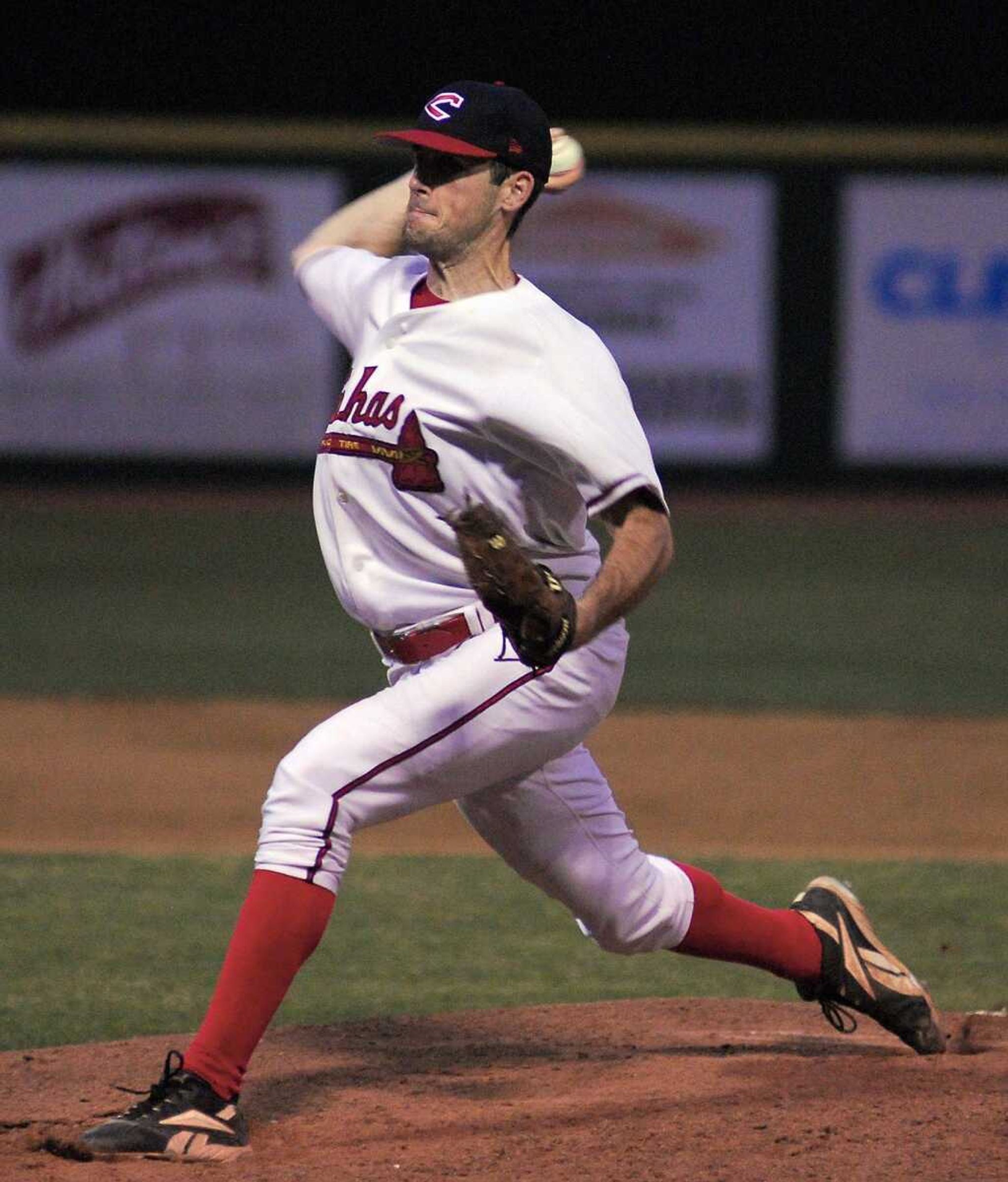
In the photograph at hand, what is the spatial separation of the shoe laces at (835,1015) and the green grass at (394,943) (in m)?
0.46

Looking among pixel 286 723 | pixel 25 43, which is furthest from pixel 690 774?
pixel 25 43

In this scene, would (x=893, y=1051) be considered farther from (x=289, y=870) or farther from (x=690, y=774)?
(x=690, y=774)

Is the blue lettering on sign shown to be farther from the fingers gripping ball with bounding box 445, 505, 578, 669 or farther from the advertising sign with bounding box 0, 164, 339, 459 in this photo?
the fingers gripping ball with bounding box 445, 505, 578, 669

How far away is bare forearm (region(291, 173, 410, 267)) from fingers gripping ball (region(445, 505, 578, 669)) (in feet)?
3.31

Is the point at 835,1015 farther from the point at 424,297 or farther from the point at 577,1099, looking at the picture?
the point at 424,297

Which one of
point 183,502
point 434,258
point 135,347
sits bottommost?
point 183,502

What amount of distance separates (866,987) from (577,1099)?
62 centimetres

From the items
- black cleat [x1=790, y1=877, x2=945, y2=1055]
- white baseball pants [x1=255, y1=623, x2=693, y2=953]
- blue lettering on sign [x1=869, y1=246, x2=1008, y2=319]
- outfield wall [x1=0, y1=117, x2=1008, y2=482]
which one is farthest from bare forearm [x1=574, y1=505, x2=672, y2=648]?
blue lettering on sign [x1=869, y1=246, x2=1008, y2=319]

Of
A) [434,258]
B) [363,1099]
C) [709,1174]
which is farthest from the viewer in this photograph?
[363,1099]

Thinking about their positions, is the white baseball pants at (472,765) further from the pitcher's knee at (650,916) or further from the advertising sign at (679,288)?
the advertising sign at (679,288)

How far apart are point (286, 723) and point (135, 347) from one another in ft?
23.1

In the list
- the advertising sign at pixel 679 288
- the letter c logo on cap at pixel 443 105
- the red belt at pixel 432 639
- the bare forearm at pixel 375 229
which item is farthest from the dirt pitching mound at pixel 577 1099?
the advertising sign at pixel 679 288

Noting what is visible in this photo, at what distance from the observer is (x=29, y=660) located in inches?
342

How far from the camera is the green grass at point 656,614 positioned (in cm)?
830
